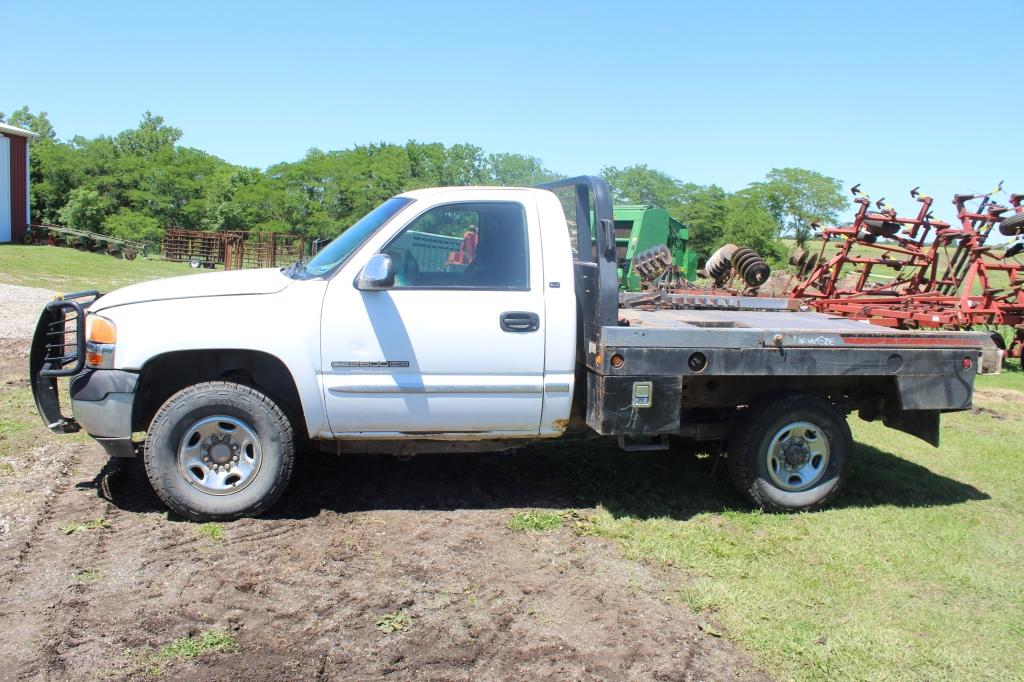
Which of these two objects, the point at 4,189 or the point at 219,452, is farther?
the point at 4,189

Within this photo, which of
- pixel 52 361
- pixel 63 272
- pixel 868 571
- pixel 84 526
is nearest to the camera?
pixel 868 571

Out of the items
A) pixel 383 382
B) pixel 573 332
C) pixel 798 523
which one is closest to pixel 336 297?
pixel 383 382

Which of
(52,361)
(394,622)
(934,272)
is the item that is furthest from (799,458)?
(934,272)

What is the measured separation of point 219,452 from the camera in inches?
195

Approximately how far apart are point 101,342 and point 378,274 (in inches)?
68.8

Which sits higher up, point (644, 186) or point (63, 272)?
point (644, 186)

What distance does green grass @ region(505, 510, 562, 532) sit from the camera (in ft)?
16.7

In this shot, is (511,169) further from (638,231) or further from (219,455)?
(219,455)

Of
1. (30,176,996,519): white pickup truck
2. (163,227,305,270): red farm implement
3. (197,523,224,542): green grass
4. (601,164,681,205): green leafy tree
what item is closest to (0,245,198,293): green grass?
(163,227,305,270): red farm implement

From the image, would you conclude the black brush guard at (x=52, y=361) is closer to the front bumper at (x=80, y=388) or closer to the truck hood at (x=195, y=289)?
the front bumper at (x=80, y=388)

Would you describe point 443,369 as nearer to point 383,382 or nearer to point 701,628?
point 383,382

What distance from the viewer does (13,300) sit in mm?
14906

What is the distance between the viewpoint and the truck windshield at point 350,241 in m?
5.06

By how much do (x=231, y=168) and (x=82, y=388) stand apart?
4955cm
